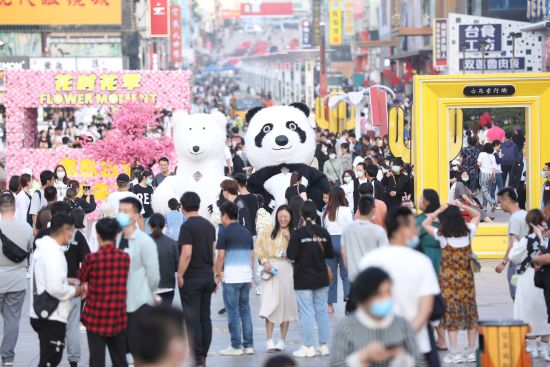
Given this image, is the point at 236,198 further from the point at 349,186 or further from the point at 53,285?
the point at 53,285

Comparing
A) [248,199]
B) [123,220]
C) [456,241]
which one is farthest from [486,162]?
[123,220]

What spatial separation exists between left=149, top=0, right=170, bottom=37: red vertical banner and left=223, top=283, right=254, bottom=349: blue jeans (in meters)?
52.9

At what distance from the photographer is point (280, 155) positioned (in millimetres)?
18047

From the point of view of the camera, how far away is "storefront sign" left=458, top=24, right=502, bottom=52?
156ft

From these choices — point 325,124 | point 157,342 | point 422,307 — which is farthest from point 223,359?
point 325,124

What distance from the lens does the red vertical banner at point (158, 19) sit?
64375 millimetres

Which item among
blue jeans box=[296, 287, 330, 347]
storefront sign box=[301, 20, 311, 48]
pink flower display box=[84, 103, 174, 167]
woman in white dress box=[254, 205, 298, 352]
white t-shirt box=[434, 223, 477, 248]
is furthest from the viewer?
storefront sign box=[301, 20, 311, 48]

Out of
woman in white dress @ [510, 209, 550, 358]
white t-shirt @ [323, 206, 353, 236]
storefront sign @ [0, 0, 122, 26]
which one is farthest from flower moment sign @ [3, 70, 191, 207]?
storefront sign @ [0, 0, 122, 26]

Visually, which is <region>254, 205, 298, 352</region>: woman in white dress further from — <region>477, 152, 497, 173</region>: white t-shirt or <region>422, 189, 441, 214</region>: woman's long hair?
<region>477, 152, 497, 173</region>: white t-shirt

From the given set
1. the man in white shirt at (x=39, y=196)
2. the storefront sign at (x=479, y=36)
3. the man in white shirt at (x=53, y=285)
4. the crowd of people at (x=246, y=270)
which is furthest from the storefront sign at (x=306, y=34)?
the man in white shirt at (x=53, y=285)

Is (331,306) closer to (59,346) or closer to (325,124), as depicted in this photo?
(59,346)

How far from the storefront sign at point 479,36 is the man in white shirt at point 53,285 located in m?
38.4

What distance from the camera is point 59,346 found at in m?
10.4

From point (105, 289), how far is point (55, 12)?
5128cm
